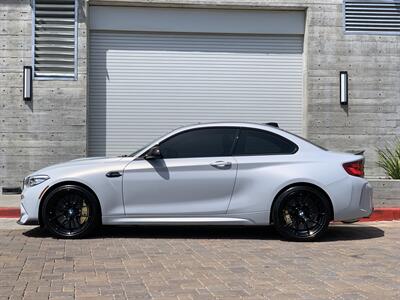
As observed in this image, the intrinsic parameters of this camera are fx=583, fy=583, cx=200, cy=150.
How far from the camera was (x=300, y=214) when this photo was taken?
803 cm

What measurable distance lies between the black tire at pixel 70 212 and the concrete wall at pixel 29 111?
520 centimetres

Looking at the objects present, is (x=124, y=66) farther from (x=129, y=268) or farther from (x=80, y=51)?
(x=129, y=268)

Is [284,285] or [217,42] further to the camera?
[217,42]

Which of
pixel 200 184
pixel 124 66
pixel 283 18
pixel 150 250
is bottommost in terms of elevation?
pixel 150 250

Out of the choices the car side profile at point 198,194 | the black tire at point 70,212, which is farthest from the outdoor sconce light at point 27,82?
the black tire at point 70,212

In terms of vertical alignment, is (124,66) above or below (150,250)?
above

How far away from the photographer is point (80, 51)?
13.1 meters

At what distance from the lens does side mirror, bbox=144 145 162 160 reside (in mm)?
7973

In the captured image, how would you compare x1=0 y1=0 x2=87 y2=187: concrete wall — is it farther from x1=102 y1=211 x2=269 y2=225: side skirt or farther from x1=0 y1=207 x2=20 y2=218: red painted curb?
x1=102 y1=211 x2=269 y2=225: side skirt

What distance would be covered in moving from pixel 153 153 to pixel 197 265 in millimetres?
2065

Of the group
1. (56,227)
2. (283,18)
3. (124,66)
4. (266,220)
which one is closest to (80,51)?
(124,66)

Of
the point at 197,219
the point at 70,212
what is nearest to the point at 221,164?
the point at 197,219

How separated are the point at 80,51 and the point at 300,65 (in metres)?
5.17

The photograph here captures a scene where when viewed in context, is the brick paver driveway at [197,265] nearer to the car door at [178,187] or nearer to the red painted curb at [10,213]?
the car door at [178,187]
